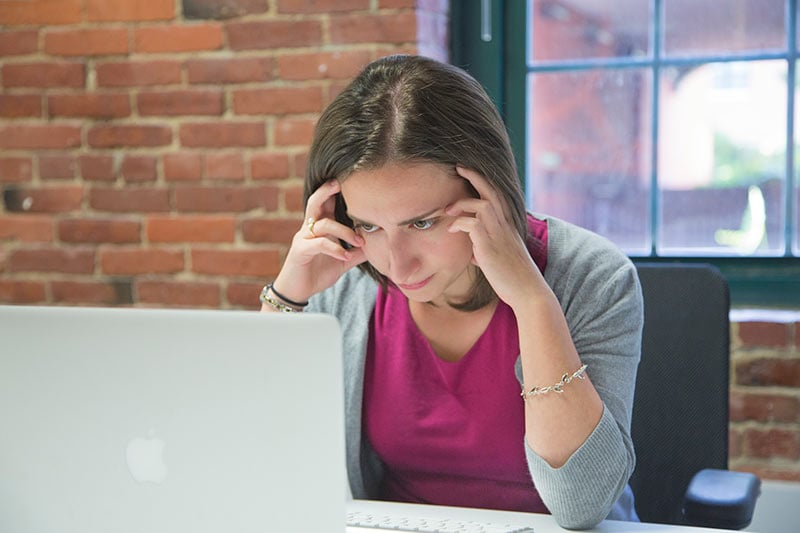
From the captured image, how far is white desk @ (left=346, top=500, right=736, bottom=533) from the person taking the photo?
119 centimetres

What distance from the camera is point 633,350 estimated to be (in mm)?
1398

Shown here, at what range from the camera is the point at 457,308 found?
1518 millimetres

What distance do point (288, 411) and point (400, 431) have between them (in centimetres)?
69

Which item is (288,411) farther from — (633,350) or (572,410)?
(633,350)

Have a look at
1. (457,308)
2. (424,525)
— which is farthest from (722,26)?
(424,525)

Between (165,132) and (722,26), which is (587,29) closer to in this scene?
(722,26)

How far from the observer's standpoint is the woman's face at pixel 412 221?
1.29 meters

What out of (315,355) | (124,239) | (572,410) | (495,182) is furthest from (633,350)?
(124,239)

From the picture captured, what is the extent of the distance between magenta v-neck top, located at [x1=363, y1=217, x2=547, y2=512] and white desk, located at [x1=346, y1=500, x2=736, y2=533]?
162 millimetres

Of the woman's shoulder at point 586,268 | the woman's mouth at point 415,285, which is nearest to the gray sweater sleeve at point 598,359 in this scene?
the woman's shoulder at point 586,268

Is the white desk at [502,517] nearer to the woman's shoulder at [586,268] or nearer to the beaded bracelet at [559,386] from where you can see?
the beaded bracelet at [559,386]

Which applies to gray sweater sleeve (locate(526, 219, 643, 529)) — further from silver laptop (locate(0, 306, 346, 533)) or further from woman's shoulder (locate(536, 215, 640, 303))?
silver laptop (locate(0, 306, 346, 533))

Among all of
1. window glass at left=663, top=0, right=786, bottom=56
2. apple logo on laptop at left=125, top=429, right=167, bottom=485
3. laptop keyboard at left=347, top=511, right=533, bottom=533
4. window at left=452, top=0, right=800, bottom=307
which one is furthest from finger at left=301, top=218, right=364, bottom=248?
window glass at left=663, top=0, right=786, bottom=56

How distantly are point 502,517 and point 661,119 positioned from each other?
1282mm
